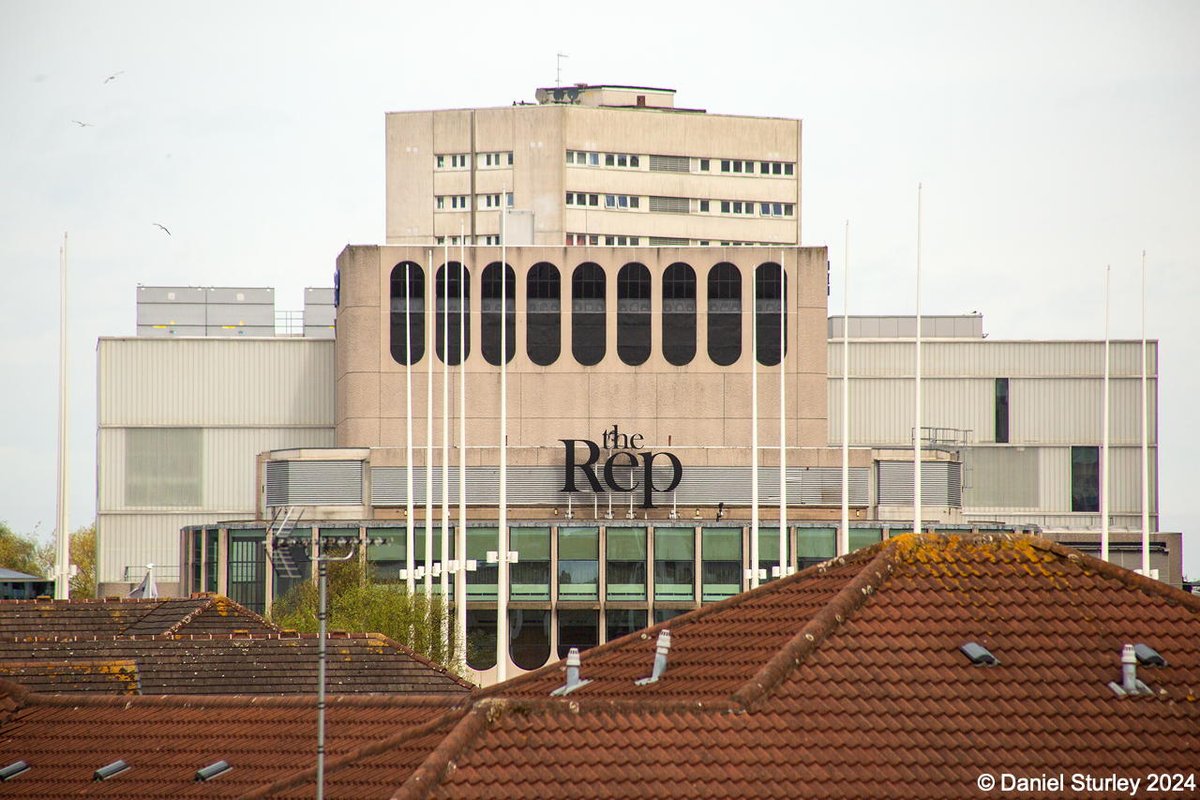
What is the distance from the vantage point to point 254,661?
49.9 metres

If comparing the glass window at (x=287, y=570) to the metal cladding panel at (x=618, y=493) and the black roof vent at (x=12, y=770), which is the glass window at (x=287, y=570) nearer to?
the metal cladding panel at (x=618, y=493)

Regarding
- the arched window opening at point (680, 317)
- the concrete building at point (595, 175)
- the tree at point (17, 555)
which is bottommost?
the tree at point (17, 555)

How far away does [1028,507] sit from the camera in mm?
134875

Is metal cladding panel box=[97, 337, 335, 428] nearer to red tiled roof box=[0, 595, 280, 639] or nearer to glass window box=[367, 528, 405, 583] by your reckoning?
glass window box=[367, 528, 405, 583]

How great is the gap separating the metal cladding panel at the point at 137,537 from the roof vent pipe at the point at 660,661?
3959 inches

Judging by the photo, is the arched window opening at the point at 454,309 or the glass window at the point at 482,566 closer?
the glass window at the point at 482,566

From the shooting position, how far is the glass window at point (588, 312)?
116938 millimetres

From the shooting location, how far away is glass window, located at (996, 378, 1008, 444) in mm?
136625

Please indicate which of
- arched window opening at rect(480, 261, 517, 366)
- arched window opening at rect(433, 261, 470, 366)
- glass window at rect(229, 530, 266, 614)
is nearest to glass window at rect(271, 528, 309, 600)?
glass window at rect(229, 530, 266, 614)

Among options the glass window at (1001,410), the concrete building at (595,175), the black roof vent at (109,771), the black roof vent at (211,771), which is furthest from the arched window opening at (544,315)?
the black roof vent at (211,771)

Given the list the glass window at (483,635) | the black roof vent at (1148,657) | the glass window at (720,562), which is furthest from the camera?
the glass window at (720,562)

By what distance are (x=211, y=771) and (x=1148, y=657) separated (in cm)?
1464

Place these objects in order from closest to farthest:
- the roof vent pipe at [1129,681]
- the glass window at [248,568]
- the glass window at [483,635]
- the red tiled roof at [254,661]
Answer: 1. the roof vent pipe at [1129,681]
2. the red tiled roof at [254,661]
3. the glass window at [483,635]
4. the glass window at [248,568]

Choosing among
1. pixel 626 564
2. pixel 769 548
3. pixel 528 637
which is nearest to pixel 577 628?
pixel 528 637
